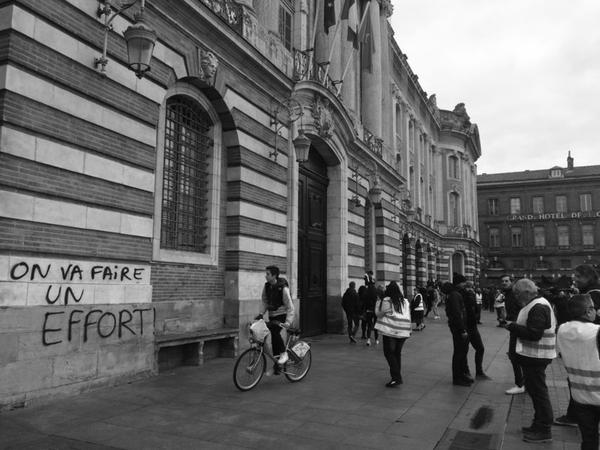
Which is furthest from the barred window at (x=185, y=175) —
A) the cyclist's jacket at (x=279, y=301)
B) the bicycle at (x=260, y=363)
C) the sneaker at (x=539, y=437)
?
the sneaker at (x=539, y=437)

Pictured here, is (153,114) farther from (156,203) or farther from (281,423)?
(281,423)

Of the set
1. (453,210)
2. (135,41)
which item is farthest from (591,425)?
(453,210)

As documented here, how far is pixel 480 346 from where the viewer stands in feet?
31.4

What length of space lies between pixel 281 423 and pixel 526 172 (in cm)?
7970

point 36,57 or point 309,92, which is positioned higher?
point 309,92

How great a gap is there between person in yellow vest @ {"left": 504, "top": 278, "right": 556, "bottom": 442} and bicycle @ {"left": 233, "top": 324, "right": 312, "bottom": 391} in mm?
3650

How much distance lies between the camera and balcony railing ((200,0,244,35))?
436 inches

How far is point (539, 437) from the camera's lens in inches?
224

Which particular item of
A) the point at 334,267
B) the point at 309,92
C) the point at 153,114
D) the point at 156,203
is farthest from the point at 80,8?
the point at 334,267

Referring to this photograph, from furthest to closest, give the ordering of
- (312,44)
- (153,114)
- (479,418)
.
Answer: (312,44), (153,114), (479,418)

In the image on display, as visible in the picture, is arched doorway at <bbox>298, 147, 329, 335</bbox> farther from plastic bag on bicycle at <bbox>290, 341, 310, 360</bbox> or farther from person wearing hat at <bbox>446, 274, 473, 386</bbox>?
person wearing hat at <bbox>446, 274, 473, 386</bbox>

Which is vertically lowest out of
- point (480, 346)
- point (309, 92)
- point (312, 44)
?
point (480, 346)

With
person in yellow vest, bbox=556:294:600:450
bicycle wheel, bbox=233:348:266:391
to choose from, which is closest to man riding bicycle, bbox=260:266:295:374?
bicycle wheel, bbox=233:348:266:391

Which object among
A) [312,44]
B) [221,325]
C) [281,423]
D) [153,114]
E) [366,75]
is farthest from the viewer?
[366,75]
